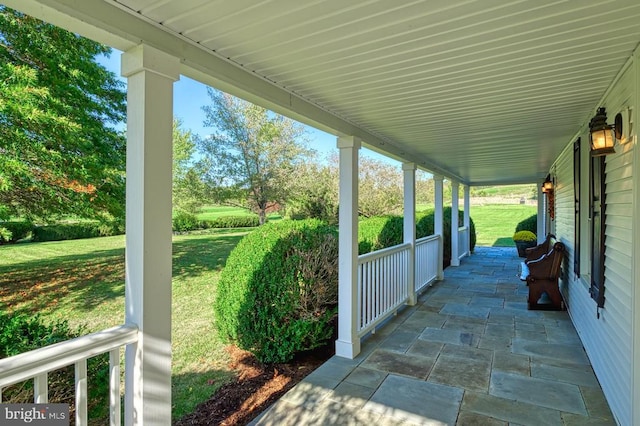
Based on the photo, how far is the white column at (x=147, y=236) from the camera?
63.0 inches

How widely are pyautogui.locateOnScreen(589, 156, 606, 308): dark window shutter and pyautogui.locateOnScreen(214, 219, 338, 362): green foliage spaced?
96.9 inches

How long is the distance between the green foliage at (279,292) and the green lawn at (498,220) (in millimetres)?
14832

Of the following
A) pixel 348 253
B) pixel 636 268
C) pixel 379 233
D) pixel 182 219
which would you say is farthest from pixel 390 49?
pixel 182 219

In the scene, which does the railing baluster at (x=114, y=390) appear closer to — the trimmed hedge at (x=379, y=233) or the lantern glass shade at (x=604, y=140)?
the lantern glass shade at (x=604, y=140)

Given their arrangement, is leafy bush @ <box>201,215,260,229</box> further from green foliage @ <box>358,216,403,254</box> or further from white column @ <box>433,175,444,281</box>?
green foliage @ <box>358,216,403,254</box>

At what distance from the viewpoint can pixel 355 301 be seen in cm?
371

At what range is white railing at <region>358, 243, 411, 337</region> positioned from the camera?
397 centimetres

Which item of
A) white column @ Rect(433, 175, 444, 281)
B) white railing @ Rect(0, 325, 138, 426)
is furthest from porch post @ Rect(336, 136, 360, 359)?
white column @ Rect(433, 175, 444, 281)

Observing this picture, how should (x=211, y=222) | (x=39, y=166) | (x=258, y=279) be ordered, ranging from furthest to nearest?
1. (x=211, y=222)
2. (x=39, y=166)
3. (x=258, y=279)

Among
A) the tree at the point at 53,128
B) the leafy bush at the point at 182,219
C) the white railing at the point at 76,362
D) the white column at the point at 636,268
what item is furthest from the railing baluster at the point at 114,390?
the leafy bush at the point at 182,219

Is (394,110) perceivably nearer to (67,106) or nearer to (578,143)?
(578,143)

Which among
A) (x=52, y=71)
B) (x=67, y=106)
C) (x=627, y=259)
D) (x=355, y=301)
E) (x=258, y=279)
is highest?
A: (x=52, y=71)

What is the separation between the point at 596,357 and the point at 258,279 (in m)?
3.27

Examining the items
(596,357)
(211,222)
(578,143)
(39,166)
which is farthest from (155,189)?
(211,222)
